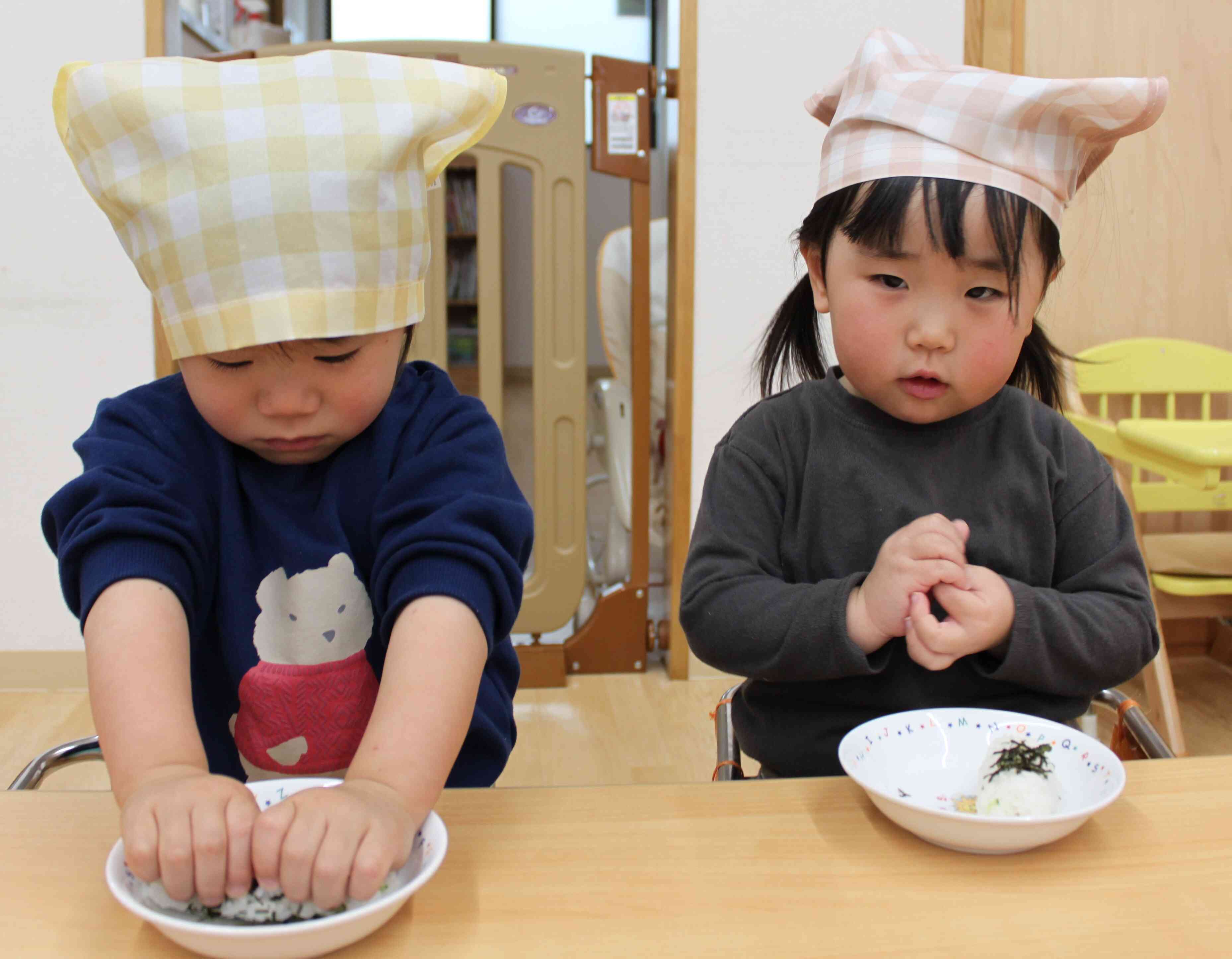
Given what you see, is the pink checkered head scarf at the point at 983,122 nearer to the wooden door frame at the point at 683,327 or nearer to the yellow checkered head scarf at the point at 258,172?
the yellow checkered head scarf at the point at 258,172

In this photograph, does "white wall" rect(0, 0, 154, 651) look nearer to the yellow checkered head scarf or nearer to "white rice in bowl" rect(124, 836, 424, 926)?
A: the yellow checkered head scarf

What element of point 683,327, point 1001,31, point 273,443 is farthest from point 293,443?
point 1001,31

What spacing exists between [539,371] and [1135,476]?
1396mm

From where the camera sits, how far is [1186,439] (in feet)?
5.24

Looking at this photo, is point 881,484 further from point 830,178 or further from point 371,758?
point 371,758

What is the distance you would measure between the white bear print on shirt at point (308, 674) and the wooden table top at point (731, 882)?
7.3 inches

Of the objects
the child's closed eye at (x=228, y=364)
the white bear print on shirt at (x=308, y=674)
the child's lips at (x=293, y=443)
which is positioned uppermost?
the child's closed eye at (x=228, y=364)

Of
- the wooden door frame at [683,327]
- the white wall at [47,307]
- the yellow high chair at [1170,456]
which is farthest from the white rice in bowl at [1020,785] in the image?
the white wall at [47,307]

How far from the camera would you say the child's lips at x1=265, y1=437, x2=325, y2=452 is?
655 millimetres

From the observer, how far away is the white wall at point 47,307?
2236 mm

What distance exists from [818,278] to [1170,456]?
1049 millimetres

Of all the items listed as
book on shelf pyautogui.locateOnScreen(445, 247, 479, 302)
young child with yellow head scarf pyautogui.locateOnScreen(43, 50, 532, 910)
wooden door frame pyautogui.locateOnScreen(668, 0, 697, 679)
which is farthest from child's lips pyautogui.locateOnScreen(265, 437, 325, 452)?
book on shelf pyautogui.locateOnScreen(445, 247, 479, 302)

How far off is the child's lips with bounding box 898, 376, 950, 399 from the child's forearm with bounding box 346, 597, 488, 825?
369mm

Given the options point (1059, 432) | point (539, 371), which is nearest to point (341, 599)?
point (1059, 432)
